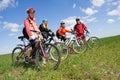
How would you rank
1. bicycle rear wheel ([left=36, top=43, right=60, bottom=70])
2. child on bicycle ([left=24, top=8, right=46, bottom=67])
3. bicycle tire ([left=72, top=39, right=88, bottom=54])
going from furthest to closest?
bicycle tire ([left=72, top=39, right=88, bottom=54])
child on bicycle ([left=24, top=8, right=46, bottom=67])
bicycle rear wheel ([left=36, top=43, right=60, bottom=70])

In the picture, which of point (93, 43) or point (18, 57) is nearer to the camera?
point (18, 57)

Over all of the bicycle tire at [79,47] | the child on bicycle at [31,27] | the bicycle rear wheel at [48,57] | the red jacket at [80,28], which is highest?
the red jacket at [80,28]

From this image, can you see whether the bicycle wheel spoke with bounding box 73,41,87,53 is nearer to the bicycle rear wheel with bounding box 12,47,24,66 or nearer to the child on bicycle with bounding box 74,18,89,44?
the child on bicycle with bounding box 74,18,89,44

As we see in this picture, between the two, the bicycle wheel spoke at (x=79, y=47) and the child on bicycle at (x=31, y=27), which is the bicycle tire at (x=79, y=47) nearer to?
the bicycle wheel spoke at (x=79, y=47)

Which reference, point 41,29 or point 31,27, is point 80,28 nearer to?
point 41,29

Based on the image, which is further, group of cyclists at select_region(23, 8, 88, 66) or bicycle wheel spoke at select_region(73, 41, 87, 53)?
bicycle wheel spoke at select_region(73, 41, 87, 53)

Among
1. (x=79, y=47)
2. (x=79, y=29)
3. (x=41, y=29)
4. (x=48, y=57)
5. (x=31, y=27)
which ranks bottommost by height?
(x=48, y=57)

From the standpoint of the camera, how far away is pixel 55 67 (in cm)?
947

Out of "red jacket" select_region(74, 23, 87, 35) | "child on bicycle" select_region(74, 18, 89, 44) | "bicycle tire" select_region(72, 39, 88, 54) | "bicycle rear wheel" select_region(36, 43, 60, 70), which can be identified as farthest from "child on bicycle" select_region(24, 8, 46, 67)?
"red jacket" select_region(74, 23, 87, 35)

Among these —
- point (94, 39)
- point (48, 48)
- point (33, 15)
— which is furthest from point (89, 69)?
point (94, 39)

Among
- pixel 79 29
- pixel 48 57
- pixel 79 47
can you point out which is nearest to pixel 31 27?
pixel 48 57

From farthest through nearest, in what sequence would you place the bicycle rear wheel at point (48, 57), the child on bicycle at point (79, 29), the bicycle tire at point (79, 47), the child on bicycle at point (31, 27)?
the child on bicycle at point (79, 29) < the bicycle tire at point (79, 47) < the child on bicycle at point (31, 27) < the bicycle rear wheel at point (48, 57)

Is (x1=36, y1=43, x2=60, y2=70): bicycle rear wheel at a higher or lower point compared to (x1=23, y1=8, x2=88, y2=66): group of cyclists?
lower

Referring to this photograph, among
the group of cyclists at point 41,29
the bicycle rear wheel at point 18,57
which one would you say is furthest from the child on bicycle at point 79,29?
the bicycle rear wheel at point 18,57
